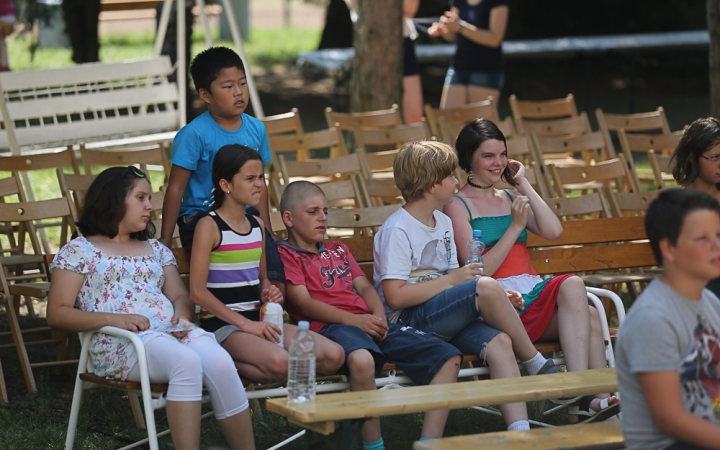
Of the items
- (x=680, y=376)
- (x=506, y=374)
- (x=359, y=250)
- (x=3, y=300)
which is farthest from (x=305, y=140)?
(x=680, y=376)

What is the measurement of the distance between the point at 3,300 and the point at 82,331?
113cm

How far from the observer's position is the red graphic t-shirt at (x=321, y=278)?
424cm

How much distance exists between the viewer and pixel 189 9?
1091 cm

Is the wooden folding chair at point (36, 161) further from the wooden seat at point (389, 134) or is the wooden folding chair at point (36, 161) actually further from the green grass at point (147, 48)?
the green grass at point (147, 48)

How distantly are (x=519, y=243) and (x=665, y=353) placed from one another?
2.15 metres

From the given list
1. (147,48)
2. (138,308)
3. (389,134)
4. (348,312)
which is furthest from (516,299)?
(147,48)

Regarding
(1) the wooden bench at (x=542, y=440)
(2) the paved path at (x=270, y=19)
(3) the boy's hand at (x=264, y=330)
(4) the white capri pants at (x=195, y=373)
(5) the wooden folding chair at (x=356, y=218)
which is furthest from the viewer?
(2) the paved path at (x=270, y=19)

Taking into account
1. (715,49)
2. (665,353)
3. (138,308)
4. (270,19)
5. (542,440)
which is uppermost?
(270,19)

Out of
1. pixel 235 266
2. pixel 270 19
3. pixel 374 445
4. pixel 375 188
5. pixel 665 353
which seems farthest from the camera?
pixel 270 19

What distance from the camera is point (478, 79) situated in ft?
28.9

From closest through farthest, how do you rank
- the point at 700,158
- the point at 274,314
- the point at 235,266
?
the point at 274,314, the point at 235,266, the point at 700,158

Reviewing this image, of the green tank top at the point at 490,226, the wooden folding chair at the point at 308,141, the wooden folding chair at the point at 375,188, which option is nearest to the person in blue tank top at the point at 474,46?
the wooden folding chair at the point at 308,141

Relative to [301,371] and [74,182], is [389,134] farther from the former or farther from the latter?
[301,371]

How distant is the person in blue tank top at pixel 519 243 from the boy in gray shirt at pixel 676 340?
4.67 feet
